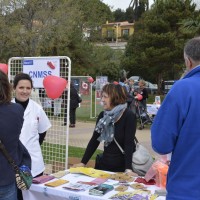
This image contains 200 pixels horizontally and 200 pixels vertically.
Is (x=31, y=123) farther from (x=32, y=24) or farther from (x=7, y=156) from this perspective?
(x=32, y=24)

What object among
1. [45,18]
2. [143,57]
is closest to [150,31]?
[143,57]

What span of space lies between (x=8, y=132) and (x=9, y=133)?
0.01 m

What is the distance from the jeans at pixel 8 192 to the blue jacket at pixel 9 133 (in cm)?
3

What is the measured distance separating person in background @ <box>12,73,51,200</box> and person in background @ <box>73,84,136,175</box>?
594 mm

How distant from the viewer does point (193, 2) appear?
88.3ft

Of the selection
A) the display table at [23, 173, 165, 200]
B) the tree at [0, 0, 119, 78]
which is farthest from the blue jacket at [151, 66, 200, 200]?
the tree at [0, 0, 119, 78]

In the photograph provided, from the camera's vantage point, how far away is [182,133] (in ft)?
6.18

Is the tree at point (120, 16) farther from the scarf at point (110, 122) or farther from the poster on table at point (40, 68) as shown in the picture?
the scarf at point (110, 122)

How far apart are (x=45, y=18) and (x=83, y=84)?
4078 millimetres

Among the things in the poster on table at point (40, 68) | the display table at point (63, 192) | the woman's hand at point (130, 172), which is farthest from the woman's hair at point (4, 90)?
the poster on table at point (40, 68)

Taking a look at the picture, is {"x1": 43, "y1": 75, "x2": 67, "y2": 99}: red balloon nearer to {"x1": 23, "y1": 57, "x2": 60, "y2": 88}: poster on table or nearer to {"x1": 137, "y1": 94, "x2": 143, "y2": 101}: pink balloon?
{"x1": 23, "y1": 57, "x2": 60, "y2": 88}: poster on table

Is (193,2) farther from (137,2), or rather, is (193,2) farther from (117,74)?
(137,2)

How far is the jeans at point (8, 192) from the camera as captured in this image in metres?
2.35

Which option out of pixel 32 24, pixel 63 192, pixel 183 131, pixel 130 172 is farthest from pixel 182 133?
pixel 32 24
